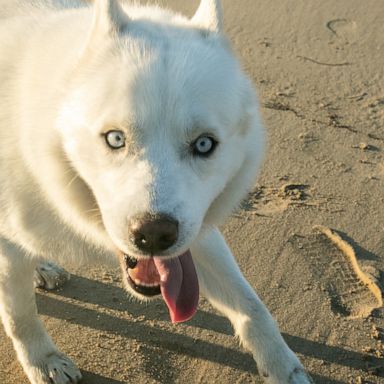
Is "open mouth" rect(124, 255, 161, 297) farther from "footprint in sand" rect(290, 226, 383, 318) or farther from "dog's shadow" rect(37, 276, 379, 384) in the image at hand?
"footprint in sand" rect(290, 226, 383, 318)

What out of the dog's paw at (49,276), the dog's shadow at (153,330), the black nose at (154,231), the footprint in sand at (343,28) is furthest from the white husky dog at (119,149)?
the footprint in sand at (343,28)

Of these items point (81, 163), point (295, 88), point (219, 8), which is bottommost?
point (295, 88)

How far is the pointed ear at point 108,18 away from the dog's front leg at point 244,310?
1.08 m

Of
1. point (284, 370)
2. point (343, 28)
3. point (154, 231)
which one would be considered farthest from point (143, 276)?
point (343, 28)

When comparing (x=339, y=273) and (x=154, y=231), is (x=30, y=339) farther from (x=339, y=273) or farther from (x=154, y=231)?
(x=339, y=273)

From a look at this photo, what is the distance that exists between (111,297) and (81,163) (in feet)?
4.46

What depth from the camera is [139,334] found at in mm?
3457

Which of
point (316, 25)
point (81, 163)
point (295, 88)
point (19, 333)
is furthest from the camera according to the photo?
point (316, 25)

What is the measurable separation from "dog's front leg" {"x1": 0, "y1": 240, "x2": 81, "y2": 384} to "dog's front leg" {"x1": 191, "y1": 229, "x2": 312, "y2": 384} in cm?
80

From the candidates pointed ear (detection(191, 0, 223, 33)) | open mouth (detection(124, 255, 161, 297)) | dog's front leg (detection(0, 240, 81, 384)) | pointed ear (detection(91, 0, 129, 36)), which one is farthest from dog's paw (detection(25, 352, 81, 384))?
pointed ear (detection(191, 0, 223, 33))

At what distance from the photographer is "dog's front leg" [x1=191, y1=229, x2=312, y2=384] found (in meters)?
3.21

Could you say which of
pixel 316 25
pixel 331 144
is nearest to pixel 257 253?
pixel 331 144

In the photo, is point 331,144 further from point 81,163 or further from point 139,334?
point 81,163

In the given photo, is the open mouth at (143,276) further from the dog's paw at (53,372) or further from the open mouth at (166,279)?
the dog's paw at (53,372)
